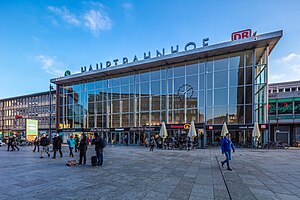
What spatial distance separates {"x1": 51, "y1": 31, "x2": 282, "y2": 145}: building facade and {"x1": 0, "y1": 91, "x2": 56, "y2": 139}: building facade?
15513 mm

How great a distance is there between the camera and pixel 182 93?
30391 millimetres

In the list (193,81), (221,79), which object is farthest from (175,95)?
(221,79)

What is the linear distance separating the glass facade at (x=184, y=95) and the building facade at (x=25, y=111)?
54.1 ft

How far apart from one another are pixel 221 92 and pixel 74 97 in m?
29.8

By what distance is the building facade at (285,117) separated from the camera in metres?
32.7

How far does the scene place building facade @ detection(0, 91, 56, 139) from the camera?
51.9 meters

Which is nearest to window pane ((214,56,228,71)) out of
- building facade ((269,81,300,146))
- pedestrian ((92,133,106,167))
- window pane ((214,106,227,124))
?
window pane ((214,106,227,124))

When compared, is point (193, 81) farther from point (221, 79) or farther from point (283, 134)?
point (283, 134)

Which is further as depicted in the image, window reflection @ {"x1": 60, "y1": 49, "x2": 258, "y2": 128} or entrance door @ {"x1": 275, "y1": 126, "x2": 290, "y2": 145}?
entrance door @ {"x1": 275, "y1": 126, "x2": 290, "y2": 145}

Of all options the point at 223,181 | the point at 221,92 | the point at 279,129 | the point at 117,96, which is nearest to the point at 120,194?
the point at 223,181

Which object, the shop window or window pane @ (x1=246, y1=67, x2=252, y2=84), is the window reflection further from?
the shop window

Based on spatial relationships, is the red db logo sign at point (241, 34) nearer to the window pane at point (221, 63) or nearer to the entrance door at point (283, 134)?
the window pane at point (221, 63)

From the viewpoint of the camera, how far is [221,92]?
27938 mm

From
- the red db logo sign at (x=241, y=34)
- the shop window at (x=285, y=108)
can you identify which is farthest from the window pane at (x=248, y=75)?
the shop window at (x=285, y=108)
